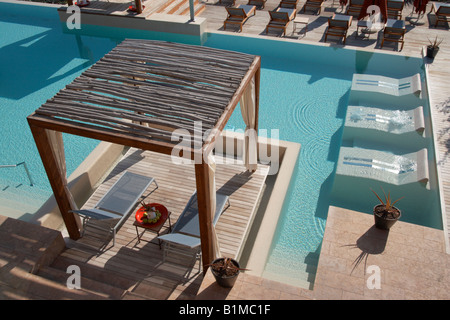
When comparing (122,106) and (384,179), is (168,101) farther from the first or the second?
(384,179)

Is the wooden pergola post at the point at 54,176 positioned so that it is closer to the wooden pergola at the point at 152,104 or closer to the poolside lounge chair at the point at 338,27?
the wooden pergola at the point at 152,104

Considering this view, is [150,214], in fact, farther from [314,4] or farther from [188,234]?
[314,4]

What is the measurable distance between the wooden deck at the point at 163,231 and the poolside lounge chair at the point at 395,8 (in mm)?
9596

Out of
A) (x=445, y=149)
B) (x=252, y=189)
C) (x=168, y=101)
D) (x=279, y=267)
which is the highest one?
(x=168, y=101)

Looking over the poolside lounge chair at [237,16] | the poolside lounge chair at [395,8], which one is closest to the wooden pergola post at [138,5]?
the poolside lounge chair at [237,16]

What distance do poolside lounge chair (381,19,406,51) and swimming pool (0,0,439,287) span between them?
3.58 ft

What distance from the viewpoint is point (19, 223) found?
635 cm

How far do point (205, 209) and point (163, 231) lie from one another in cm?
189

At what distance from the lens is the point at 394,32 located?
40.0 feet

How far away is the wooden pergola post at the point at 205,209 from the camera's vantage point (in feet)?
16.0

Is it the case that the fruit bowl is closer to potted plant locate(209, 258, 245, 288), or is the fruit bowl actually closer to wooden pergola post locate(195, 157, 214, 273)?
wooden pergola post locate(195, 157, 214, 273)

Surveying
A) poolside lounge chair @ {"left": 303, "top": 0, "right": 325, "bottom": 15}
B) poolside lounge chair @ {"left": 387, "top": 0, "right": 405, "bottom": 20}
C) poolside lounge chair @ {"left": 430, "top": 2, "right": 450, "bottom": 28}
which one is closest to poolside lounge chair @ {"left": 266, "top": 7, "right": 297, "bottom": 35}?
poolside lounge chair @ {"left": 303, "top": 0, "right": 325, "bottom": 15}
